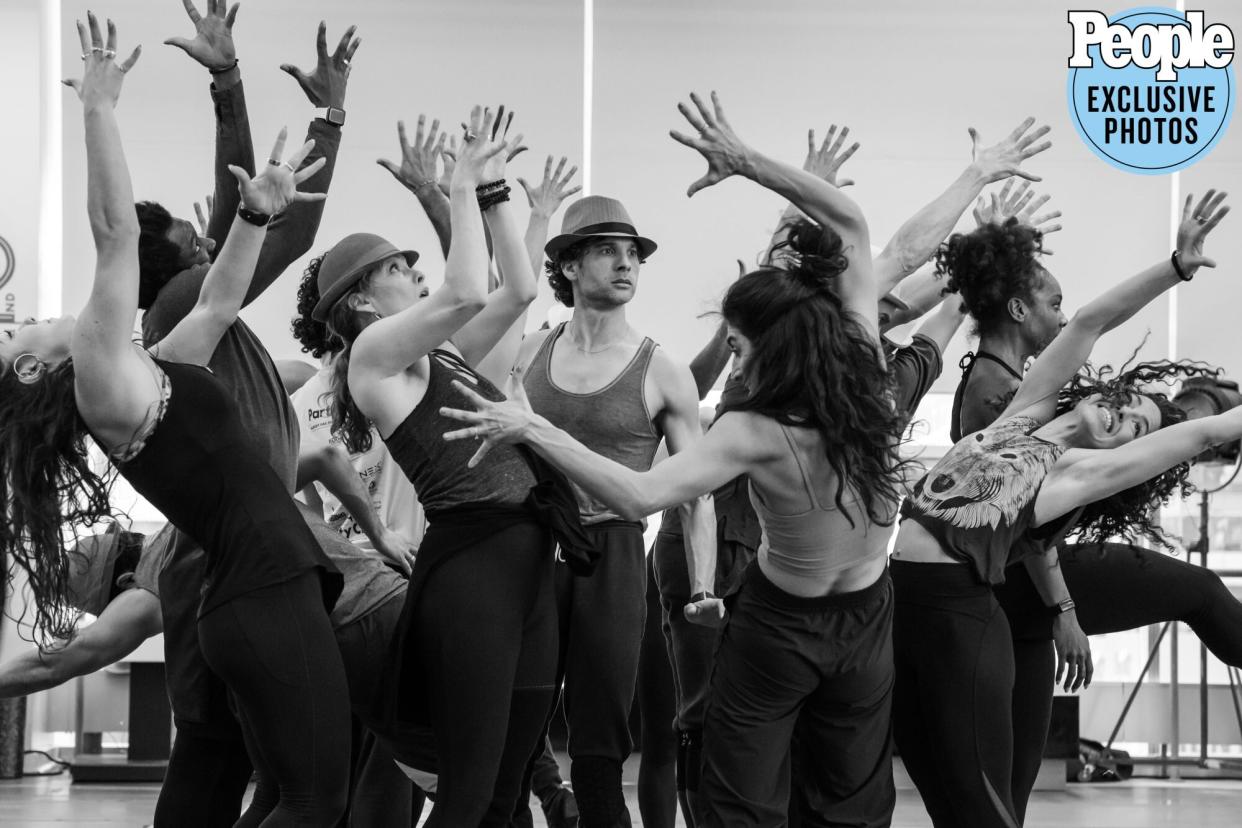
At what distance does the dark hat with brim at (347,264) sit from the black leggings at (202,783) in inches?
34.7

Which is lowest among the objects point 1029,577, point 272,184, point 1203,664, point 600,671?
point 1203,664

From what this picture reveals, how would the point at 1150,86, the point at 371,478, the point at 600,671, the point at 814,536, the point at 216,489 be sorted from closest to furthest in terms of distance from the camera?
the point at 216,489 < the point at 814,536 < the point at 600,671 < the point at 371,478 < the point at 1150,86

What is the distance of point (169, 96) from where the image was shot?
730 centimetres

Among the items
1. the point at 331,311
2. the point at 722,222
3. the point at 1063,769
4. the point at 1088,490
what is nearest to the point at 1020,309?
the point at 1088,490

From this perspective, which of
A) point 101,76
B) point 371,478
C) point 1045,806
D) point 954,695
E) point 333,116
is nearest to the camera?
point 101,76

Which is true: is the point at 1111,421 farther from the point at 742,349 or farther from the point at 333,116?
the point at 333,116

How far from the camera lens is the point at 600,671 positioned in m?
3.22

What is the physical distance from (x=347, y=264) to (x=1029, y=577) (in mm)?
1645

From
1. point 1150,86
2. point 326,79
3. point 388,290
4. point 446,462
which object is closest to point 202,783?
point 446,462

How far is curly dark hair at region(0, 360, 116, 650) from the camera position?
7.69 feet

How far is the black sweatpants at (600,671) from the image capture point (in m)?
3.23

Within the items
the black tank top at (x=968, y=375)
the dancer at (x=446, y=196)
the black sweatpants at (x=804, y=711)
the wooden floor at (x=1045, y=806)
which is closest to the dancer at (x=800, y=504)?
the black sweatpants at (x=804, y=711)

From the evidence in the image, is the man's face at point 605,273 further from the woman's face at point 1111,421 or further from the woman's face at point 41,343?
the woman's face at point 41,343

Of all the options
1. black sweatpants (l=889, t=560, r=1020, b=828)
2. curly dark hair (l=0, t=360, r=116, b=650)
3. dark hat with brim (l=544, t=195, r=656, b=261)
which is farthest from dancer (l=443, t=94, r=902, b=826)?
dark hat with brim (l=544, t=195, r=656, b=261)
